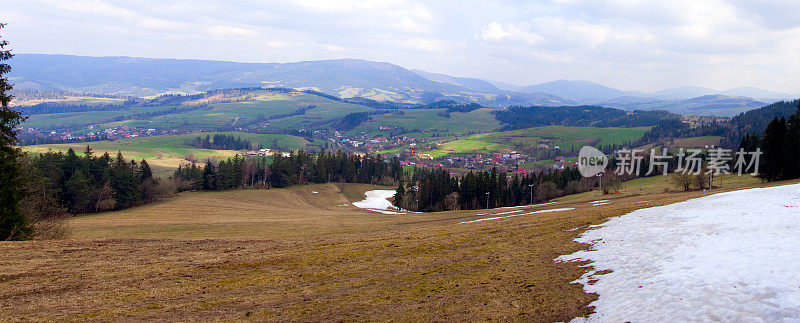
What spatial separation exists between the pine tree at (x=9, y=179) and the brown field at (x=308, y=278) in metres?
7.18

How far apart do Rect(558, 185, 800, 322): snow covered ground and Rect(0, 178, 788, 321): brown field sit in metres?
1.28

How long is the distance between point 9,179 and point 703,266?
42.1m

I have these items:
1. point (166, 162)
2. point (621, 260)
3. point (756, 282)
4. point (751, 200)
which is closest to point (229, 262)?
point (621, 260)

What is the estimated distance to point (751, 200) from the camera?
1022 inches

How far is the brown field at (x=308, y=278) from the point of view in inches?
527

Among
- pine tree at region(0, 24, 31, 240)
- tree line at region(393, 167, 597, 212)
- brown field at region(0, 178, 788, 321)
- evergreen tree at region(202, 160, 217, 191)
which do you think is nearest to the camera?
brown field at region(0, 178, 788, 321)

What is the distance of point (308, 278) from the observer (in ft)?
60.1

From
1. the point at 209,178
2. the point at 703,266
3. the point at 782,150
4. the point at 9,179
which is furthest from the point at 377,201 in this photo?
the point at 703,266

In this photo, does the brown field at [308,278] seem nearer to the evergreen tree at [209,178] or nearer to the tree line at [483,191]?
the tree line at [483,191]

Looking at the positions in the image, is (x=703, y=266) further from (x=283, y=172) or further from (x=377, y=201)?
(x=283, y=172)

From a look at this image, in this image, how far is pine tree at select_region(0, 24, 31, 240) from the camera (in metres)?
28.3

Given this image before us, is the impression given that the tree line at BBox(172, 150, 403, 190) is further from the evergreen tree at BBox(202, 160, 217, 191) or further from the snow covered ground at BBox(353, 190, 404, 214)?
the snow covered ground at BBox(353, 190, 404, 214)

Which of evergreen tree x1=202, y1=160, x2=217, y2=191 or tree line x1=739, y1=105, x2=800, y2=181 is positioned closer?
tree line x1=739, y1=105, x2=800, y2=181

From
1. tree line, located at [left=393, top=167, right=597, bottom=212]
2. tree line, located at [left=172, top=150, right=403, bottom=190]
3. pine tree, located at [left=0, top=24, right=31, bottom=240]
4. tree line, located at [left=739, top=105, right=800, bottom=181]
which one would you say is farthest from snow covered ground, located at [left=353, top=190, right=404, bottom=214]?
pine tree, located at [left=0, top=24, right=31, bottom=240]
